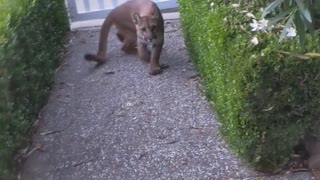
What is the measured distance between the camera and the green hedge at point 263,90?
3.90 metres

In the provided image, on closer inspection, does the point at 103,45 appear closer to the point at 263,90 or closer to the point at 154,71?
the point at 154,71

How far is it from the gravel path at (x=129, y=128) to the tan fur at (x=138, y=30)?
0.11 meters

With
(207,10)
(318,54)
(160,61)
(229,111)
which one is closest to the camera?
(318,54)

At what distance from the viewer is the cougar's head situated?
600 centimetres

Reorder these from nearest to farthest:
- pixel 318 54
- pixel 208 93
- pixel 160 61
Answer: pixel 318 54
pixel 208 93
pixel 160 61

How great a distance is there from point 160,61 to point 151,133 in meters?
1.59

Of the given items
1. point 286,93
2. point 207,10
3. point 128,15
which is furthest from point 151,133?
point 128,15

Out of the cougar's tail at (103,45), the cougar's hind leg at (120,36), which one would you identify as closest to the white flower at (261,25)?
the cougar's tail at (103,45)

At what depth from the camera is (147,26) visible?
601 centimetres

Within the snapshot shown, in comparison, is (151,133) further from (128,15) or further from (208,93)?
(128,15)

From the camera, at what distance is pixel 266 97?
3.96 m

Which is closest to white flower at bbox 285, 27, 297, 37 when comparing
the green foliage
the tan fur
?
the green foliage

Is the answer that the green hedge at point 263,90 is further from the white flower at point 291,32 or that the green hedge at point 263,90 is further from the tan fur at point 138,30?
the tan fur at point 138,30

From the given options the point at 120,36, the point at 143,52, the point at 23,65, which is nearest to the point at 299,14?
the point at 23,65
